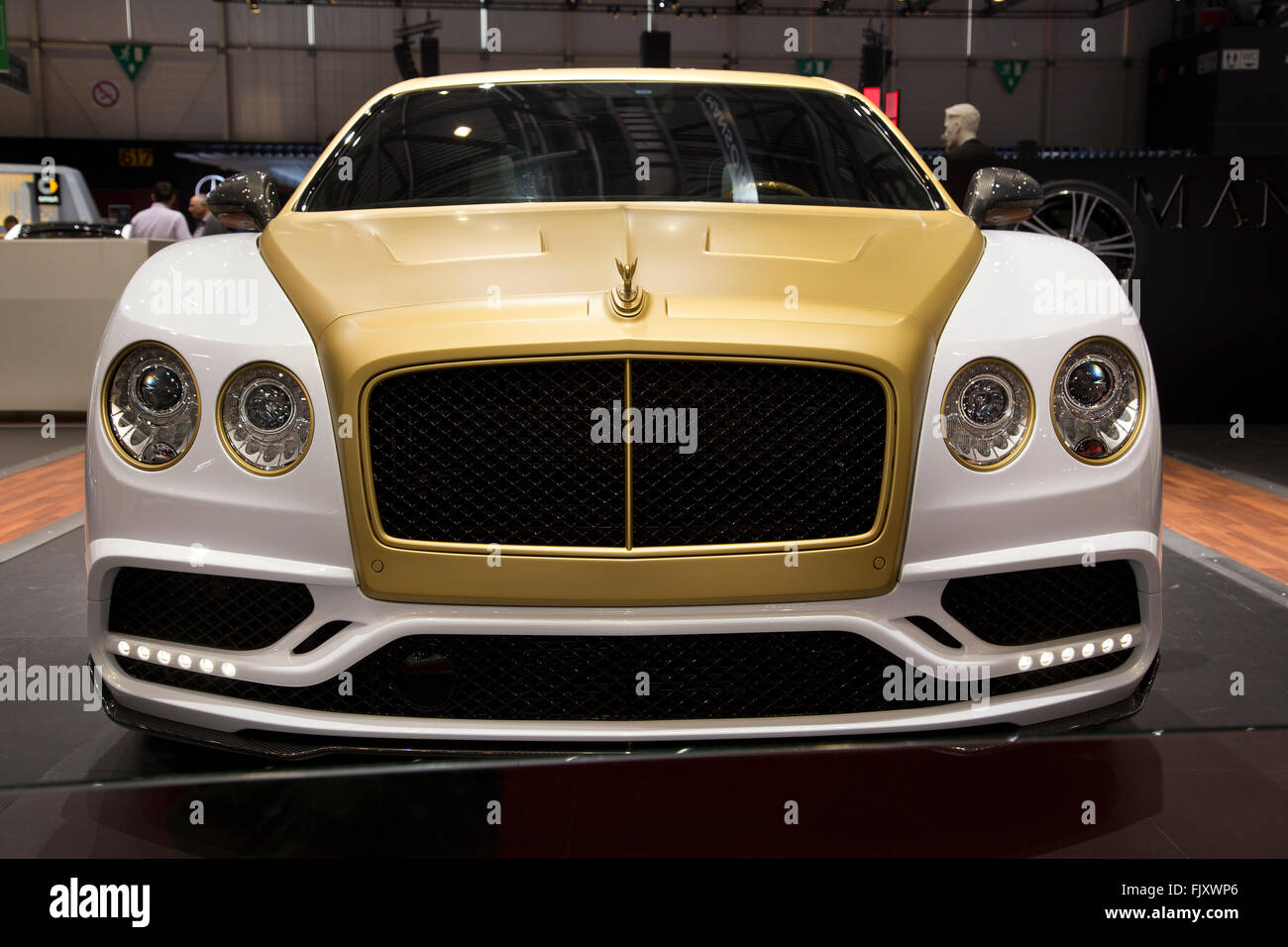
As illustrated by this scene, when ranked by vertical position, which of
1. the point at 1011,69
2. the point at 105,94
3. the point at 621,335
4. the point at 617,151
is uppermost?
the point at 1011,69

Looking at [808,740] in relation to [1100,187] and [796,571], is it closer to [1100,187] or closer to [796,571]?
[796,571]

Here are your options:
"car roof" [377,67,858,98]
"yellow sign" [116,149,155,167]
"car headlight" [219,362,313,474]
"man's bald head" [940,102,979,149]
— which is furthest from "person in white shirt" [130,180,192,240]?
"yellow sign" [116,149,155,167]

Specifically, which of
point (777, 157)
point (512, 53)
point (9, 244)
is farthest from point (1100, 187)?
point (512, 53)

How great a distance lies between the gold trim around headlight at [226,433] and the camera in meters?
1.61

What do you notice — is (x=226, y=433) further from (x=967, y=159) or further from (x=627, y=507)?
(x=967, y=159)

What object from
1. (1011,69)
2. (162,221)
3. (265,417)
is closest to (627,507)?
(265,417)

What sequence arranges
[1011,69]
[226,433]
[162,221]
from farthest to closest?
[1011,69] → [162,221] → [226,433]

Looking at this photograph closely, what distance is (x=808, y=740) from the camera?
1602 mm

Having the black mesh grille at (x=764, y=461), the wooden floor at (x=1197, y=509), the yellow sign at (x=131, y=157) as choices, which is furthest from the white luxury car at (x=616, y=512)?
the yellow sign at (x=131, y=157)

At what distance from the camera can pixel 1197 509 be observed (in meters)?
4.66

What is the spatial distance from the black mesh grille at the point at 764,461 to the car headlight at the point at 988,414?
136 millimetres

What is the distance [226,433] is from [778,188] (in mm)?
1464
